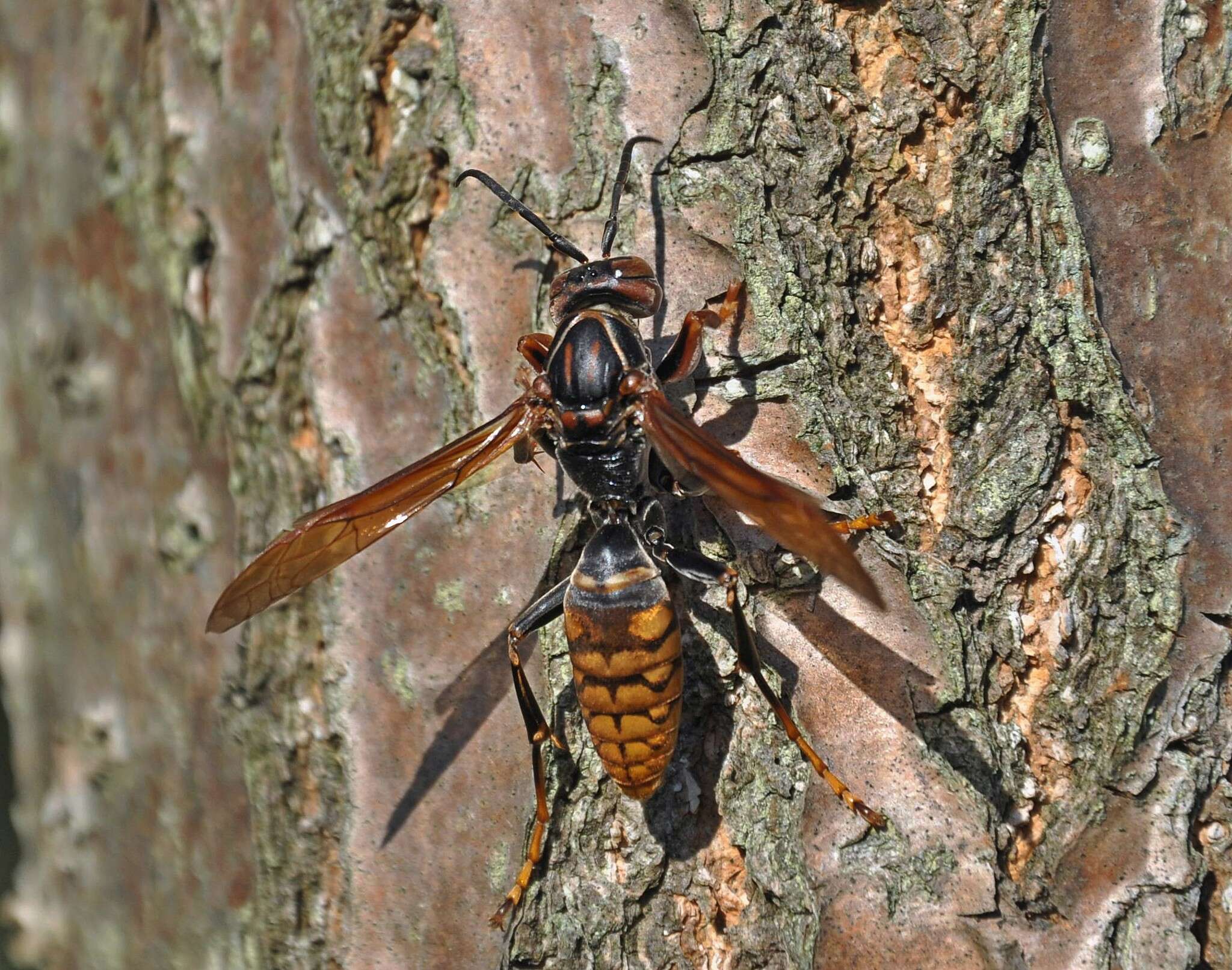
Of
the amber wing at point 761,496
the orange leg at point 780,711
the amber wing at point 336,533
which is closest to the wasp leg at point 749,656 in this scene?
the orange leg at point 780,711

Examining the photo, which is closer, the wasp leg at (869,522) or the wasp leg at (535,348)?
the wasp leg at (869,522)

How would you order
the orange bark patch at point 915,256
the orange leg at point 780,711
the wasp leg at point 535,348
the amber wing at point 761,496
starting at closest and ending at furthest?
1. the amber wing at point 761,496
2. the orange leg at point 780,711
3. the orange bark patch at point 915,256
4. the wasp leg at point 535,348

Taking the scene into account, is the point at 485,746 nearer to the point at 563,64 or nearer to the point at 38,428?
the point at 563,64

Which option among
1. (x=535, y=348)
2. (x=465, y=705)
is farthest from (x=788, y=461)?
(x=465, y=705)

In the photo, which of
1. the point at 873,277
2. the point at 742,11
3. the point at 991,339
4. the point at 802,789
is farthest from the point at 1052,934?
the point at 742,11

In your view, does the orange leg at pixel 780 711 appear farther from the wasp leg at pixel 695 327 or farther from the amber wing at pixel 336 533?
the amber wing at pixel 336 533

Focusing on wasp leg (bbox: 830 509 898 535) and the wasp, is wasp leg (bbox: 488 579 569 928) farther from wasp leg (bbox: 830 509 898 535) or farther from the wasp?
wasp leg (bbox: 830 509 898 535)
